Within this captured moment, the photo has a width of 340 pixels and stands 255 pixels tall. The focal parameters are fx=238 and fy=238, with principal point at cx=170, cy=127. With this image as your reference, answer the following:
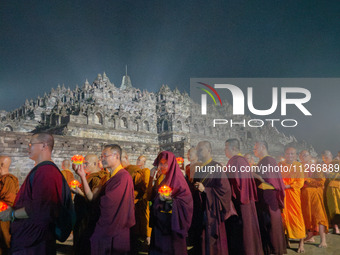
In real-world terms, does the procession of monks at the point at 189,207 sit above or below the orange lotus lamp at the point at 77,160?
below

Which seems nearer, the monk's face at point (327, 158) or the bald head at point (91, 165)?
the bald head at point (91, 165)

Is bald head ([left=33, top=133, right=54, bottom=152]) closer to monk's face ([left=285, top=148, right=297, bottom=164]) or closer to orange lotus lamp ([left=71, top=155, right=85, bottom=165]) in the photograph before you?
orange lotus lamp ([left=71, top=155, right=85, bottom=165])

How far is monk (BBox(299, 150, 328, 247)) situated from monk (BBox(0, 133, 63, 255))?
660 centimetres

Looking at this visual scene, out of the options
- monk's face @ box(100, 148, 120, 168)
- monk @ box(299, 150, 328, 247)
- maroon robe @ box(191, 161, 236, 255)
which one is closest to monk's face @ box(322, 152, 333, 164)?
monk @ box(299, 150, 328, 247)

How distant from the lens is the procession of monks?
390cm

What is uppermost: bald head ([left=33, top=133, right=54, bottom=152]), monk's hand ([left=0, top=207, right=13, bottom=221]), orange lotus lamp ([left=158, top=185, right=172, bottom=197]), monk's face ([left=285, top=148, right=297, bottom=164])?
bald head ([left=33, top=133, right=54, bottom=152])

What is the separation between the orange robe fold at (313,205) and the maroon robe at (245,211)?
2.71 meters

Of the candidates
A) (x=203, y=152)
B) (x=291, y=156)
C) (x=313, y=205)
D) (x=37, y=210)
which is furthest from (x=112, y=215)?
(x=313, y=205)

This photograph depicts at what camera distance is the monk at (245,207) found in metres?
4.75

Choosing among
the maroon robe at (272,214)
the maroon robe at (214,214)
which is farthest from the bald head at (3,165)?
the maroon robe at (272,214)

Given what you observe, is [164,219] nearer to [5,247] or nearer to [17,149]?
[5,247]

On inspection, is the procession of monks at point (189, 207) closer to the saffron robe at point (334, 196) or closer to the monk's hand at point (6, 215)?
the monk's hand at point (6, 215)

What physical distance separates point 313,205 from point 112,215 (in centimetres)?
589

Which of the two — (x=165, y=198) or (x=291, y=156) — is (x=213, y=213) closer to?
(x=165, y=198)
